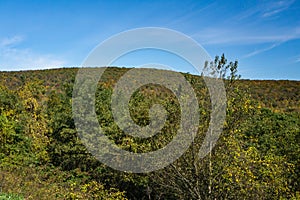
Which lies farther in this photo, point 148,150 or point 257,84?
point 257,84

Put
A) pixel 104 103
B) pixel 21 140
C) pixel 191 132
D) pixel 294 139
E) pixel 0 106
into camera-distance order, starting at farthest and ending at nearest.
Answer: pixel 0 106, pixel 21 140, pixel 104 103, pixel 294 139, pixel 191 132

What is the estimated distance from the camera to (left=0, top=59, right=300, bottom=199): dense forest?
304 inches

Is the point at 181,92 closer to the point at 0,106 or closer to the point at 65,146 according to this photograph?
the point at 65,146

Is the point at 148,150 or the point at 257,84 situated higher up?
the point at 257,84

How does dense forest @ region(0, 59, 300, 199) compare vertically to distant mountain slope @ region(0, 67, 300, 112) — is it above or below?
below

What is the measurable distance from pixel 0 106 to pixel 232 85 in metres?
17.3

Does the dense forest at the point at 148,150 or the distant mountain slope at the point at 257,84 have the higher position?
the distant mountain slope at the point at 257,84

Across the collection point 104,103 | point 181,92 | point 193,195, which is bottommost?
point 193,195

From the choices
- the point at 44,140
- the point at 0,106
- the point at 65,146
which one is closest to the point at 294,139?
the point at 65,146

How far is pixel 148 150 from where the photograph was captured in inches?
339

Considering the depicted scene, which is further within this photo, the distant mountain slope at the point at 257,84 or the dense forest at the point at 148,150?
the distant mountain slope at the point at 257,84

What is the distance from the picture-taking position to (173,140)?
307 inches

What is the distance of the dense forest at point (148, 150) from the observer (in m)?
7.71

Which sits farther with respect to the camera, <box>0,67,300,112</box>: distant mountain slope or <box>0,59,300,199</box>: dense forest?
<box>0,67,300,112</box>: distant mountain slope
